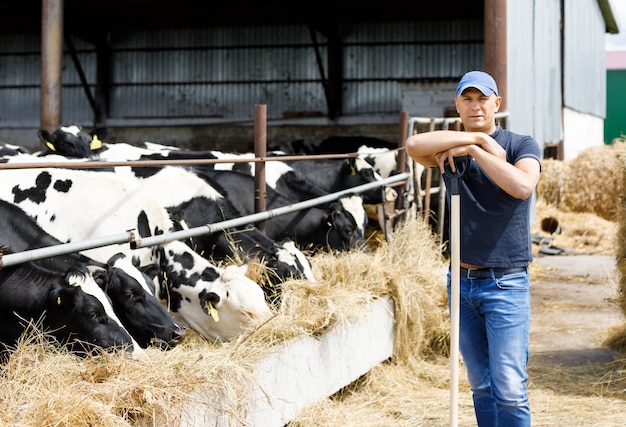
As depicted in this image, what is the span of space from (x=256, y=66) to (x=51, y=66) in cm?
1086

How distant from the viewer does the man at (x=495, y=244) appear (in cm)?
355

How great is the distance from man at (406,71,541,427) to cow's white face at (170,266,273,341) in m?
1.68

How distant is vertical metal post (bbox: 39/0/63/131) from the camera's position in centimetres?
1153

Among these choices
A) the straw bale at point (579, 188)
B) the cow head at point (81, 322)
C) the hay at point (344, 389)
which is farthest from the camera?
the straw bale at point (579, 188)

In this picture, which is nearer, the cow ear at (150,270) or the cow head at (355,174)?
the cow ear at (150,270)

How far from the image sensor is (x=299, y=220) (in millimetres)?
7664

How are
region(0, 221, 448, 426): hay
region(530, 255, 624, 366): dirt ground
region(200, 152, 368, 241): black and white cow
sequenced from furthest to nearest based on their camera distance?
region(200, 152, 368, 241): black and white cow, region(530, 255, 624, 366): dirt ground, region(0, 221, 448, 426): hay

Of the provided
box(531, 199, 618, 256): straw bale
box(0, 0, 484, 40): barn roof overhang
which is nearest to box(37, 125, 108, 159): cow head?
box(531, 199, 618, 256): straw bale

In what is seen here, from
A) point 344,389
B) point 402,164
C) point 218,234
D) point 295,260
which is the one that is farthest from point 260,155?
point 402,164

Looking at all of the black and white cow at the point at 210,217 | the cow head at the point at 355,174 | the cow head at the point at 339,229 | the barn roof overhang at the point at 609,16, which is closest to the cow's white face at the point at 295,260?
the black and white cow at the point at 210,217

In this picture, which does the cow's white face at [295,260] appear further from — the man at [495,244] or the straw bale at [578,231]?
the straw bale at [578,231]

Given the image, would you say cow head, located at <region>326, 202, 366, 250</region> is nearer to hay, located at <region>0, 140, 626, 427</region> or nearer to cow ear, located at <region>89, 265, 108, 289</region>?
hay, located at <region>0, 140, 626, 427</region>

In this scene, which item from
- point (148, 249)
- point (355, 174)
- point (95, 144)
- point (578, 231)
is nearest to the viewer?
point (148, 249)

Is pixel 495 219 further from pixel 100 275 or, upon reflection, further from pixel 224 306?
pixel 100 275
